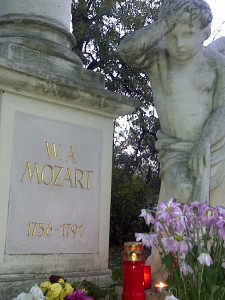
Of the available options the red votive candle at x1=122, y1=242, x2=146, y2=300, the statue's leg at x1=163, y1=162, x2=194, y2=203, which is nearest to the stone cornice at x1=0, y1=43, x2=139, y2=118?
the statue's leg at x1=163, y1=162, x2=194, y2=203

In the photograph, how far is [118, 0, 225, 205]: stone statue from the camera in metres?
3.49

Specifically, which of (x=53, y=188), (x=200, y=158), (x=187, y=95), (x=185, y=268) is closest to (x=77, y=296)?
(x=185, y=268)

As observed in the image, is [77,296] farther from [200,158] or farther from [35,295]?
[200,158]

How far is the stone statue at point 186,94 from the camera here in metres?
3.49

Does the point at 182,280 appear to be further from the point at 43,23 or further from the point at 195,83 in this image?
the point at 43,23

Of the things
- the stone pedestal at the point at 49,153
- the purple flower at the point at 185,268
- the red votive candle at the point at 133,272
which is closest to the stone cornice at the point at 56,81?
the stone pedestal at the point at 49,153

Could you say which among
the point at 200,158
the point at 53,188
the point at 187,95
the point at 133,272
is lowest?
the point at 133,272

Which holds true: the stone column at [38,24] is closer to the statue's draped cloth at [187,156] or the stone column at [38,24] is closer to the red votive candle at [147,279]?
the statue's draped cloth at [187,156]

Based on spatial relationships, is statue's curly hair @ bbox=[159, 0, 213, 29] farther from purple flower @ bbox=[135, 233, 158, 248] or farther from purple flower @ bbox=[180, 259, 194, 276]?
purple flower @ bbox=[180, 259, 194, 276]

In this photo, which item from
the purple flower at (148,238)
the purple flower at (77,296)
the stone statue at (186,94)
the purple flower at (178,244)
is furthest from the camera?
the stone statue at (186,94)

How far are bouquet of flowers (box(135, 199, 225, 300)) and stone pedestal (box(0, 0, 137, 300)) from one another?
1.10 metres

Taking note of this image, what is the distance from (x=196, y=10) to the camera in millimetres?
3516

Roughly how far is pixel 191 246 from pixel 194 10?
1.82 meters

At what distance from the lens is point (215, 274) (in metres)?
2.51
